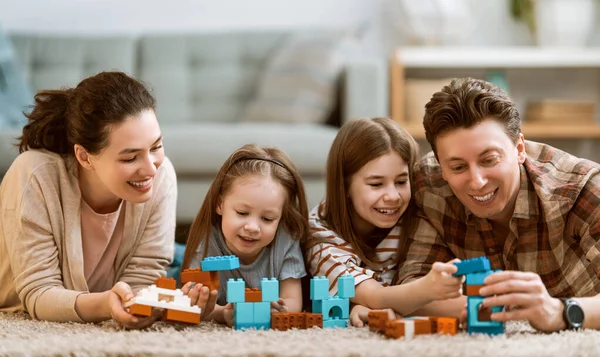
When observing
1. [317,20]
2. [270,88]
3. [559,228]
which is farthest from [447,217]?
[317,20]

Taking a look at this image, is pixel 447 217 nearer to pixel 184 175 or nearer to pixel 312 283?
pixel 312 283

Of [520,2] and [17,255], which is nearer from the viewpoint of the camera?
[17,255]

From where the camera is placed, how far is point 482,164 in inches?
59.4

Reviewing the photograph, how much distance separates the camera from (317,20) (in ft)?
12.4

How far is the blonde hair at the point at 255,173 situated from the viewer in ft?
5.60

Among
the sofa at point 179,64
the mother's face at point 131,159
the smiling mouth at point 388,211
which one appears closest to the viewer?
the mother's face at point 131,159

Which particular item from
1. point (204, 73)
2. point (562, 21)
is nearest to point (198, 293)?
point (204, 73)

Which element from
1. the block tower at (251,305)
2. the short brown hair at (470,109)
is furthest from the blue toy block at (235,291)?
the short brown hair at (470,109)

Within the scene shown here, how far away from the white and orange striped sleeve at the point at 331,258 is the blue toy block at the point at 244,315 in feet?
0.81

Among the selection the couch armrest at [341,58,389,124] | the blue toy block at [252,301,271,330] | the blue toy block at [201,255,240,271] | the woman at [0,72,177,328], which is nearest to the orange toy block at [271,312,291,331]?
the blue toy block at [252,301,271,330]

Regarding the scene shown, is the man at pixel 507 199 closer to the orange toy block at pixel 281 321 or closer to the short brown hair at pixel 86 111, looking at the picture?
the orange toy block at pixel 281 321

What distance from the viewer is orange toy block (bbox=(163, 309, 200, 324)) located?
1.41 m

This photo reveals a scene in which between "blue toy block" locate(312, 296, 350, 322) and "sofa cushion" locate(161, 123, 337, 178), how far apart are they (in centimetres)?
117

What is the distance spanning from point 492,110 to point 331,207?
0.46 metres
